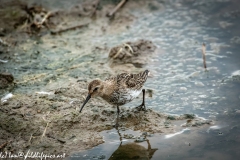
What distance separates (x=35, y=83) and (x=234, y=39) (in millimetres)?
5451

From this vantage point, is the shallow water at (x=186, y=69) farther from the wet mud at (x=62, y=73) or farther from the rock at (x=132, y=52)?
the rock at (x=132, y=52)

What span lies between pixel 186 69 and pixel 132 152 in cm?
338

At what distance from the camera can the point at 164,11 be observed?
1241 cm

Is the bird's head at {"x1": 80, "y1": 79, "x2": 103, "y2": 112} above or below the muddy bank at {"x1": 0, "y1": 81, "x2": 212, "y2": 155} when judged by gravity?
above

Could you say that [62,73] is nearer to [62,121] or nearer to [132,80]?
[62,121]

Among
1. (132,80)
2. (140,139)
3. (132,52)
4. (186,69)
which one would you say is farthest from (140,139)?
(132,52)

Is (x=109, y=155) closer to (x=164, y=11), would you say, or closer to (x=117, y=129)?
(x=117, y=129)

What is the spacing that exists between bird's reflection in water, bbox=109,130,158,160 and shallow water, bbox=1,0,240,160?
0.06 meters

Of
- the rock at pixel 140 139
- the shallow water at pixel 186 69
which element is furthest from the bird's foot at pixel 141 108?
the rock at pixel 140 139

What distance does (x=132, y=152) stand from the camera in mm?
7027

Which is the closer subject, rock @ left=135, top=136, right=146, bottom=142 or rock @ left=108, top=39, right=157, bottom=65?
rock @ left=135, top=136, right=146, bottom=142

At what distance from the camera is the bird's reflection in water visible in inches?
272

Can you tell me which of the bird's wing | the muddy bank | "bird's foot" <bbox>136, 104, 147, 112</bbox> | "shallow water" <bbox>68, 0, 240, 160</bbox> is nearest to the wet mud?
the muddy bank

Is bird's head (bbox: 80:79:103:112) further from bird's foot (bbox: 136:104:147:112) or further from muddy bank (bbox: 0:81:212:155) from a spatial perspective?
bird's foot (bbox: 136:104:147:112)
